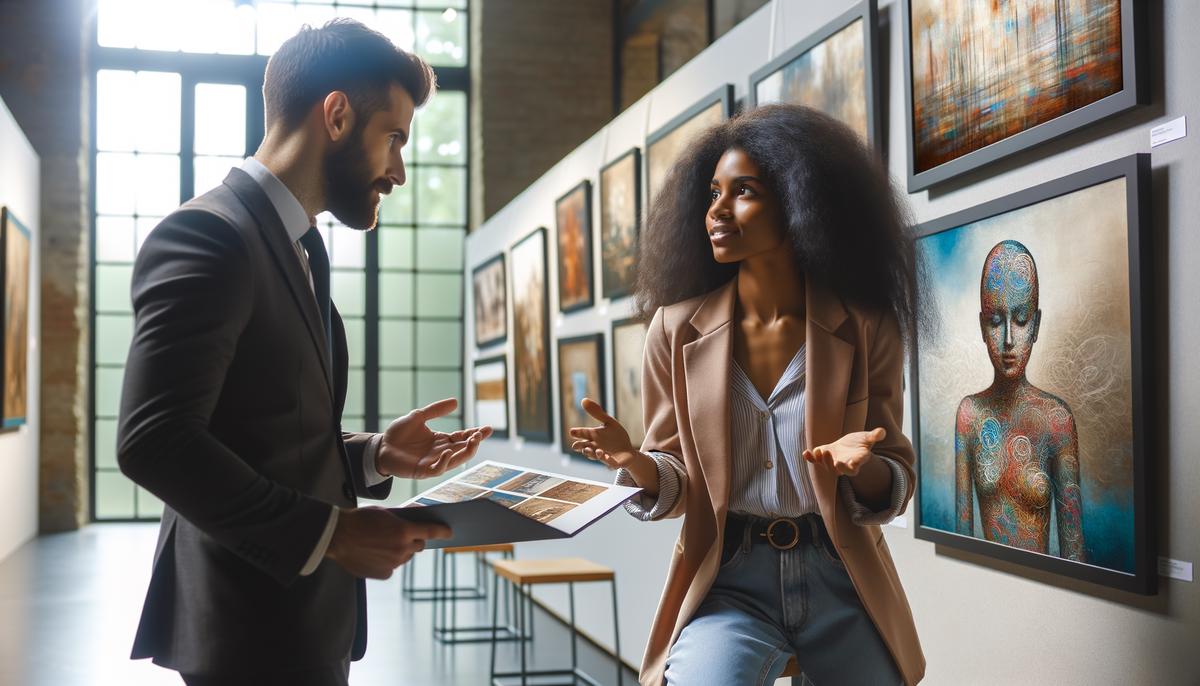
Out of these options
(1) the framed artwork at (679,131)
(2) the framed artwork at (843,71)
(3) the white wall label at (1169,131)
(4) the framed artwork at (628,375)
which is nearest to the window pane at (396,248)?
(4) the framed artwork at (628,375)

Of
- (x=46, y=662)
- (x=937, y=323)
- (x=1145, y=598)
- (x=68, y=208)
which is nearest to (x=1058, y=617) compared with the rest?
(x=1145, y=598)

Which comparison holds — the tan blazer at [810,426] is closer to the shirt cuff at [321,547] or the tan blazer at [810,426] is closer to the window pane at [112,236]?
the shirt cuff at [321,547]

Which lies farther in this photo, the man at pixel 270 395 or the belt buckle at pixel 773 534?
the belt buckle at pixel 773 534

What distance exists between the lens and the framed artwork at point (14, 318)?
11.7 meters

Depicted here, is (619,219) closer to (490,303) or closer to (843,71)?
(843,71)

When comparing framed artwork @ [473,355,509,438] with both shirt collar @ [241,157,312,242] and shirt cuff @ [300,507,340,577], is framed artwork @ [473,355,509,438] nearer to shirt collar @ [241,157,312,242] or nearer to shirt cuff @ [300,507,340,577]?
shirt collar @ [241,157,312,242]

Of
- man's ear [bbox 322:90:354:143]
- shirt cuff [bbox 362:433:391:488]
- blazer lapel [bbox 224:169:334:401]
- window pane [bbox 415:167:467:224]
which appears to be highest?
window pane [bbox 415:167:467:224]

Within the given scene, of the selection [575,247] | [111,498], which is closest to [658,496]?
[575,247]

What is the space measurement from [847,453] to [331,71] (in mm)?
1208

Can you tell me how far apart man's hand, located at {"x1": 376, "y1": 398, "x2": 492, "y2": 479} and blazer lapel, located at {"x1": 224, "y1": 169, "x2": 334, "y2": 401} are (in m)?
0.44

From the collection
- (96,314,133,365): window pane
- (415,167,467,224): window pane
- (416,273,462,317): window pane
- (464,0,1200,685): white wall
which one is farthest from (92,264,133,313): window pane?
(464,0,1200,685): white wall

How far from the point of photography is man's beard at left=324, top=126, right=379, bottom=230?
2.09m

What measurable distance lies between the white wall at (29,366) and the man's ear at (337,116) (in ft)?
37.6

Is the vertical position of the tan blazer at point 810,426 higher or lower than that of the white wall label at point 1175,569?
higher
